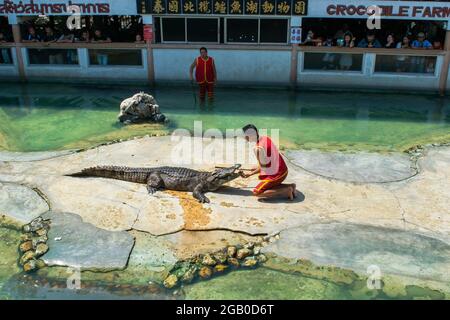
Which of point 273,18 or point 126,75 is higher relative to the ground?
point 273,18

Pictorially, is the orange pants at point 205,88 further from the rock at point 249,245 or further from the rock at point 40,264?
the rock at point 40,264

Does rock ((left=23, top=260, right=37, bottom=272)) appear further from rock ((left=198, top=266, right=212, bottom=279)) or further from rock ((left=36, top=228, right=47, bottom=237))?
rock ((left=198, top=266, right=212, bottom=279))

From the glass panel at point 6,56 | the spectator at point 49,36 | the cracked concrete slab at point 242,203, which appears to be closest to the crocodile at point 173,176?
the cracked concrete slab at point 242,203

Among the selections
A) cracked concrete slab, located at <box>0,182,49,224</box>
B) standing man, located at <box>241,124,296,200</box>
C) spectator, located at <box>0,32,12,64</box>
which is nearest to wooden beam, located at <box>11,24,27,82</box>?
spectator, located at <box>0,32,12,64</box>

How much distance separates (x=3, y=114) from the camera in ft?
37.2

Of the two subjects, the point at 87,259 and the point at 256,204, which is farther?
the point at 256,204

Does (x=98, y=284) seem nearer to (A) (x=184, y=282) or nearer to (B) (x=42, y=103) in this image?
(A) (x=184, y=282)

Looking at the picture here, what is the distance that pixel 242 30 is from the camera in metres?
13.6

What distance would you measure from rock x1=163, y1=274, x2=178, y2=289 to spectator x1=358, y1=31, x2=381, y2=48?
10620mm

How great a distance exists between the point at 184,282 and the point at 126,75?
1035 centimetres

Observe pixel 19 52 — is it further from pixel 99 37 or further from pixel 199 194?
pixel 199 194

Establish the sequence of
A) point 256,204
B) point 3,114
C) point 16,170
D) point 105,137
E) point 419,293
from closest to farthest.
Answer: point 419,293 → point 256,204 → point 16,170 → point 105,137 → point 3,114

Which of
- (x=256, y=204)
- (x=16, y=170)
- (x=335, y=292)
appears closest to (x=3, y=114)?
(x=16, y=170)

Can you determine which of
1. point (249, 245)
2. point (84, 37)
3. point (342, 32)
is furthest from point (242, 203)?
point (84, 37)
